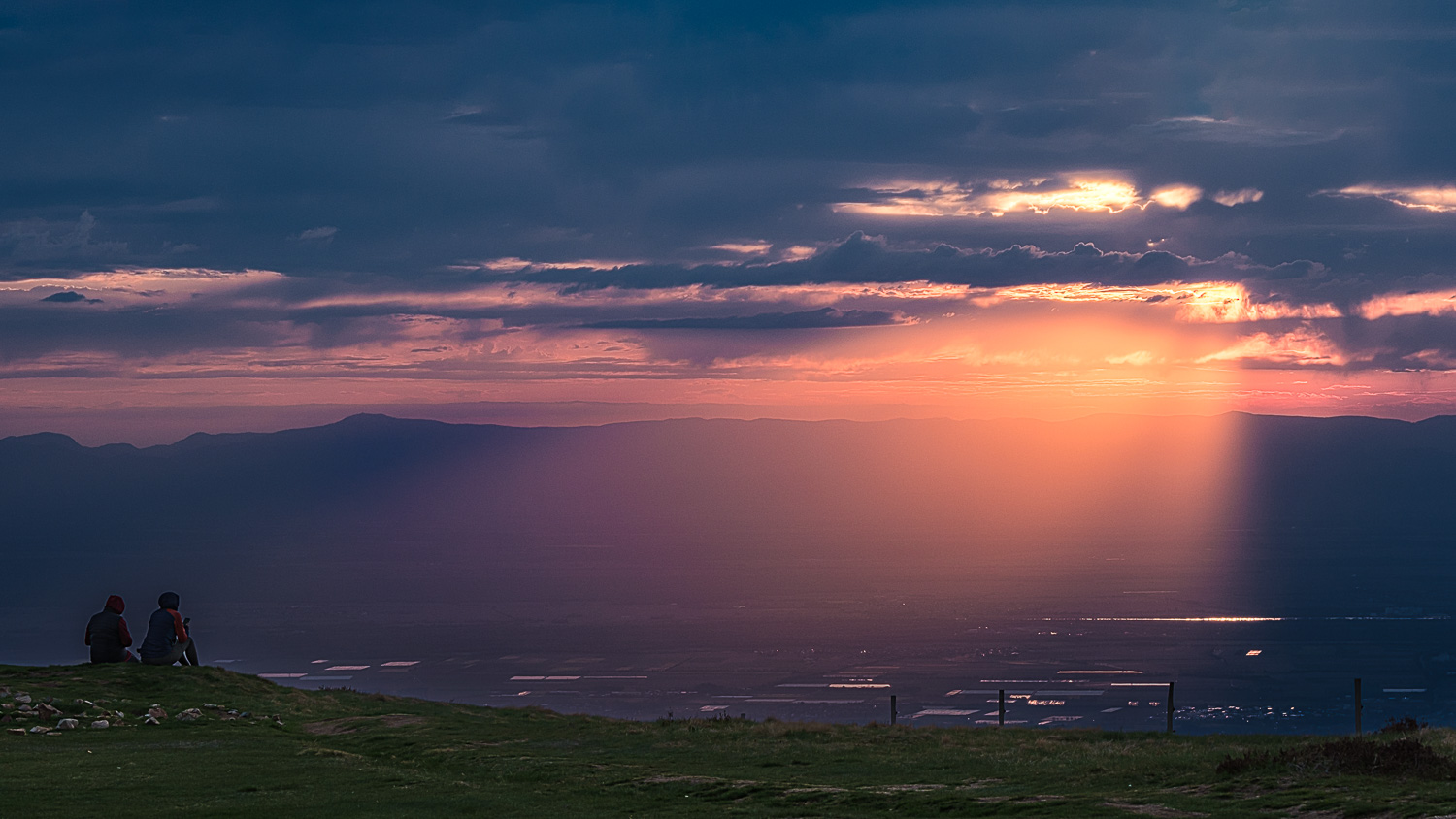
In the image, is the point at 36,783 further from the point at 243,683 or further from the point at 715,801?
the point at 243,683

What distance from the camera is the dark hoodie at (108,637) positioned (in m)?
28.8

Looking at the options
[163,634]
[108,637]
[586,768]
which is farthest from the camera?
[108,637]

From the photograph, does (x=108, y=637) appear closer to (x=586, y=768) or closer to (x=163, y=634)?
(x=163, y=634)

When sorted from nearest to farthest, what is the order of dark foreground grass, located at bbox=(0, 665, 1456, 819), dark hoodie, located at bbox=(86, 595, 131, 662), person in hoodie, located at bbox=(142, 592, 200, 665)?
dark foreground grass, located at bbox=(0, 665, 1456, 819) → person in hoodie, located at bbox=(142, 592, 200, 665) → dark hoodie, located at bbox=(86, 595, 131, 662)

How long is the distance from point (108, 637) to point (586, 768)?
14554 mm

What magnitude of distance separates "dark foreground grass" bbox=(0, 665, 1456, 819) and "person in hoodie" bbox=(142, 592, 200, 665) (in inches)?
26.3

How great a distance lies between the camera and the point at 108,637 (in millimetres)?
28812

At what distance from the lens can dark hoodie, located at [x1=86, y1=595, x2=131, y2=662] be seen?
28.8 m

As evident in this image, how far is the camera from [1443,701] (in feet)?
453

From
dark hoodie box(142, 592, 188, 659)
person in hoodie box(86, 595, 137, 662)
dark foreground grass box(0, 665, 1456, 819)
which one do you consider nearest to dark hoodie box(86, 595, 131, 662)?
person in hoodie box(86, 595, 137, 662)

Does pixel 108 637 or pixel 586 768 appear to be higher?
pixel 108 637

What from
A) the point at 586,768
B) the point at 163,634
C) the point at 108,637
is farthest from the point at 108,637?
the point at 586,768

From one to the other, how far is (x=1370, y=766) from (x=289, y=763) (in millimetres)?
15733

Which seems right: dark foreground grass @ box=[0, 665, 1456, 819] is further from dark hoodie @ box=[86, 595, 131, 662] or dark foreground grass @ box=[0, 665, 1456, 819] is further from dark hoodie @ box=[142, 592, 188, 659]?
dark hoodie @ box=[86, 595, 131, 662]
